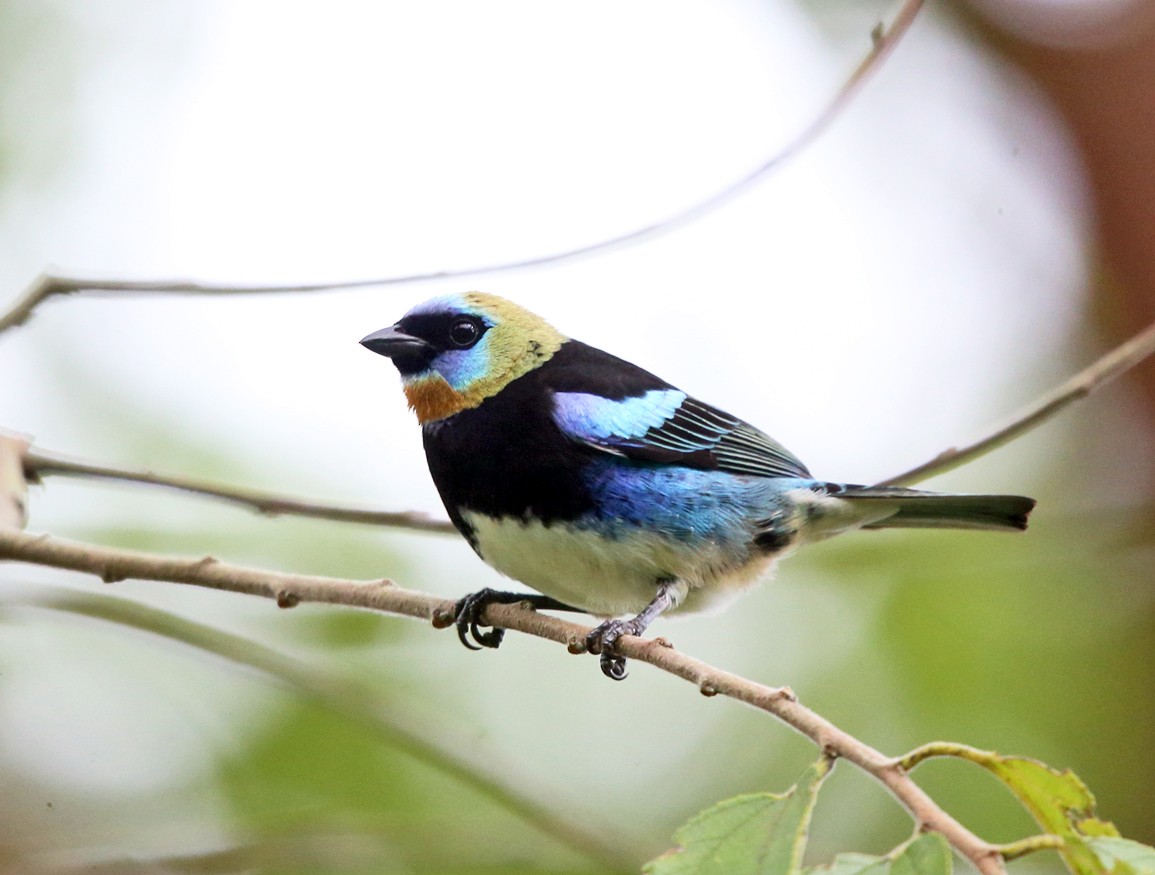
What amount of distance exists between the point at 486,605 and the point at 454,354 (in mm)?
383

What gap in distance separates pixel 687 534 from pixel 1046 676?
1.58 metres

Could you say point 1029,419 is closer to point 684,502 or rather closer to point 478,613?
point 684,502

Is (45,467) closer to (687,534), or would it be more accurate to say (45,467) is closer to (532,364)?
(532,364)

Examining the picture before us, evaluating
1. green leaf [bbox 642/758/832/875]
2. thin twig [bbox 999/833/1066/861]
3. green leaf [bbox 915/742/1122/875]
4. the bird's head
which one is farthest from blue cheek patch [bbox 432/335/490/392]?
thin twig [bbox 999/833/1066/861]

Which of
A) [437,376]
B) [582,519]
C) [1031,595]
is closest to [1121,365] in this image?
[582,519]

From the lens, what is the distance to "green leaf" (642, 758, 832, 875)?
41.8 inches

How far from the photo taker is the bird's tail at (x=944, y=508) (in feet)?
5.72

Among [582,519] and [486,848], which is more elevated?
[582,519]

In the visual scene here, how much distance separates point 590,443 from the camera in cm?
178

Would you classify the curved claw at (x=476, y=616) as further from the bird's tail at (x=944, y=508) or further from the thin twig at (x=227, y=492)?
the bird's tail at (x=944, y=508)

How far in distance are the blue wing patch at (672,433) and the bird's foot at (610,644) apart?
0.28m

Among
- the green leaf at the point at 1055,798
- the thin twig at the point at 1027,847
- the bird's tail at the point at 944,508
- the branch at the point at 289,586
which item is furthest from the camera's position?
the bird's tail at the point at 944,508

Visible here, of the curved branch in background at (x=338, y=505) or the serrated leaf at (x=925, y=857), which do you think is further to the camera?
the curved branch in background at (x=338, y=505)

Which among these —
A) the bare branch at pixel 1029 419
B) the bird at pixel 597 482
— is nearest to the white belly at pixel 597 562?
the bird at pixel 597 482
